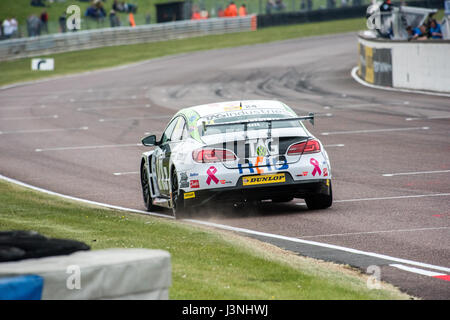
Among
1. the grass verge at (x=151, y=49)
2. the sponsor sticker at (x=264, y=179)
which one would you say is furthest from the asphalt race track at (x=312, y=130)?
the grass verge at (x=151, y=49)

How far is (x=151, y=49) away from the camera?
Result: 5856 cm

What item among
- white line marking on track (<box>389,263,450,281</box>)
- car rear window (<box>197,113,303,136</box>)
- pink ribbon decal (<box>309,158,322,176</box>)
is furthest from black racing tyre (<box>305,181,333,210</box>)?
white line marking on track (<box>389,263,450,281</box>)

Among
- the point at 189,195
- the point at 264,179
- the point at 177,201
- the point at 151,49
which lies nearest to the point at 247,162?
the point at 264,179

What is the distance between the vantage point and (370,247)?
988 centimetres

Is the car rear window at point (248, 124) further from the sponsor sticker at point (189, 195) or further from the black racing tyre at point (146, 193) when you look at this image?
the black racing tyre at point (146, 193)

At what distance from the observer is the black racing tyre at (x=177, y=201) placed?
1250 cm

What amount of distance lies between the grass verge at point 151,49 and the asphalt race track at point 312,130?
256cm

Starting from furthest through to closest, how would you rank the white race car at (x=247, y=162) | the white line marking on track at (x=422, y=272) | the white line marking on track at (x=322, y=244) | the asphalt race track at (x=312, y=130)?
the white race car at (x=247, y=162)
the asphalt race track at (x=312, y=130)
the white line marking on track at (x=322, y=244)
the white line marking on track at (x=422, y=272)

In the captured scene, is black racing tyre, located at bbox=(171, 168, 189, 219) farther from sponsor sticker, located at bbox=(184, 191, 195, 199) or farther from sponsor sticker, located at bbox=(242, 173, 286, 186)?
sponsor sticker, located at bbox=(242, 173, 286, 186)

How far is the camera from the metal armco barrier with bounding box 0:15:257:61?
55.9 meters

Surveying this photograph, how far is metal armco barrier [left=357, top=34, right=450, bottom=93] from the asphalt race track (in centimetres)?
75

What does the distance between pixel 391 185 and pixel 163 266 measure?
31.8 ft

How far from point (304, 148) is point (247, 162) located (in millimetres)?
787
